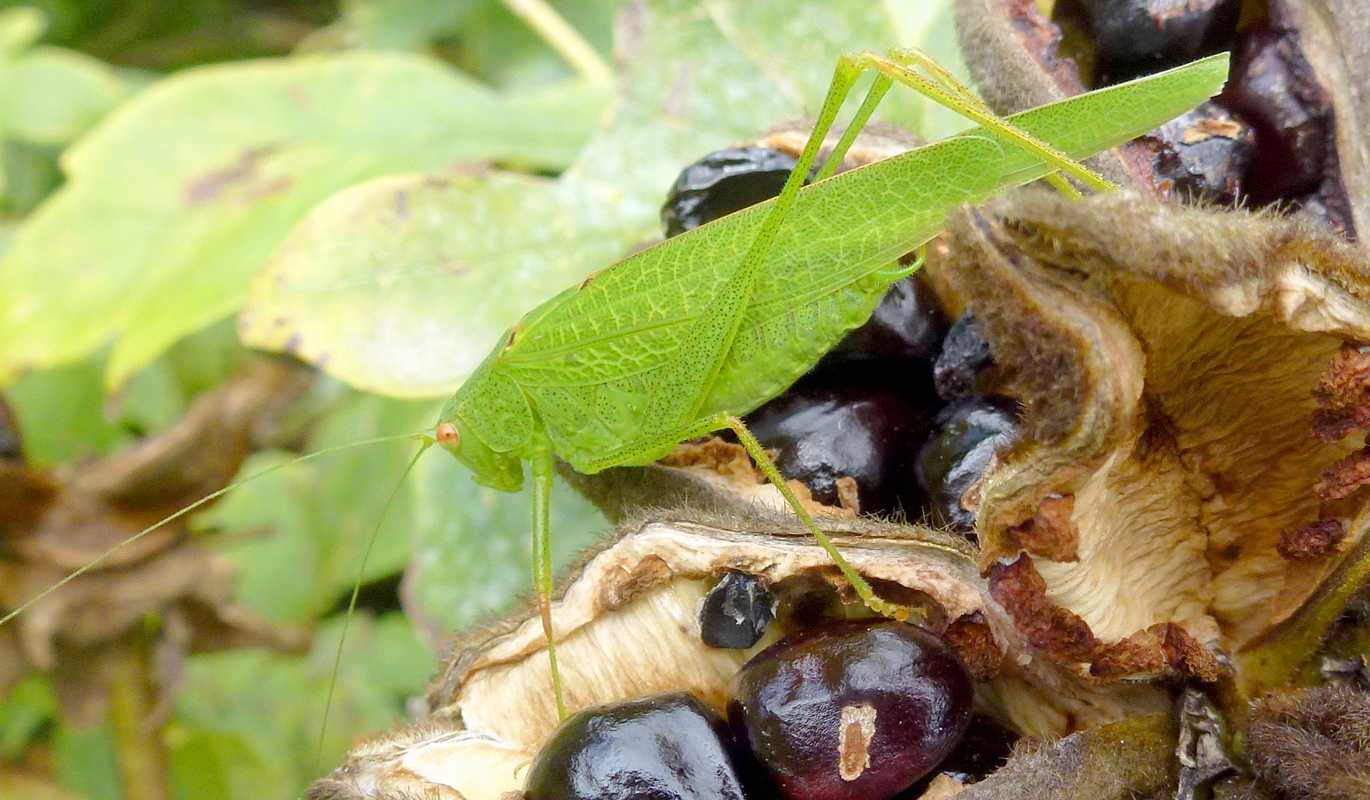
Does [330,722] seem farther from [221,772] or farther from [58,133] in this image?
[58,133]

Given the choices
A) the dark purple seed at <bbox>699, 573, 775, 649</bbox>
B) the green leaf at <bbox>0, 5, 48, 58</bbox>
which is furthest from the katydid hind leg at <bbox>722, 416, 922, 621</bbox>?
the green leaf at <bbox>0, 5, 48, 58</bbox>

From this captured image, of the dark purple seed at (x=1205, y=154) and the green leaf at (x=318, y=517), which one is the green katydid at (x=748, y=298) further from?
the green leaf at (x=318, y=517)

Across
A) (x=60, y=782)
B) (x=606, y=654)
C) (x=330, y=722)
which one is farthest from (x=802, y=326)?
(x=60, y=782)

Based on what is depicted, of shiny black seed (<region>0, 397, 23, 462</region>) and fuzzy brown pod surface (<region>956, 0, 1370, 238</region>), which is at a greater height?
fuzzy brown pod surface (<region>956, 0, 1370, 238</region>)

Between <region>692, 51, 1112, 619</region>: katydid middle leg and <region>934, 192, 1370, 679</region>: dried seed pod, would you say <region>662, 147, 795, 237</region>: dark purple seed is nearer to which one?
<region>692, 51, 1112, 619</region>: katydid middle leg

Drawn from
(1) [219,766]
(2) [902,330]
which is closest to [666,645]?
(2) [902,330]

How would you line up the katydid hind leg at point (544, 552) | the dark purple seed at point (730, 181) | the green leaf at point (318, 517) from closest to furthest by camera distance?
the katydid hind leg at point (544, 552), the dark purple seed at point (730, 181), the green leaf at point (318, 517)

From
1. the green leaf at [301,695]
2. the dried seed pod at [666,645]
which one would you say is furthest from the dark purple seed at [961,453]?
the green leaf at [301,695]
